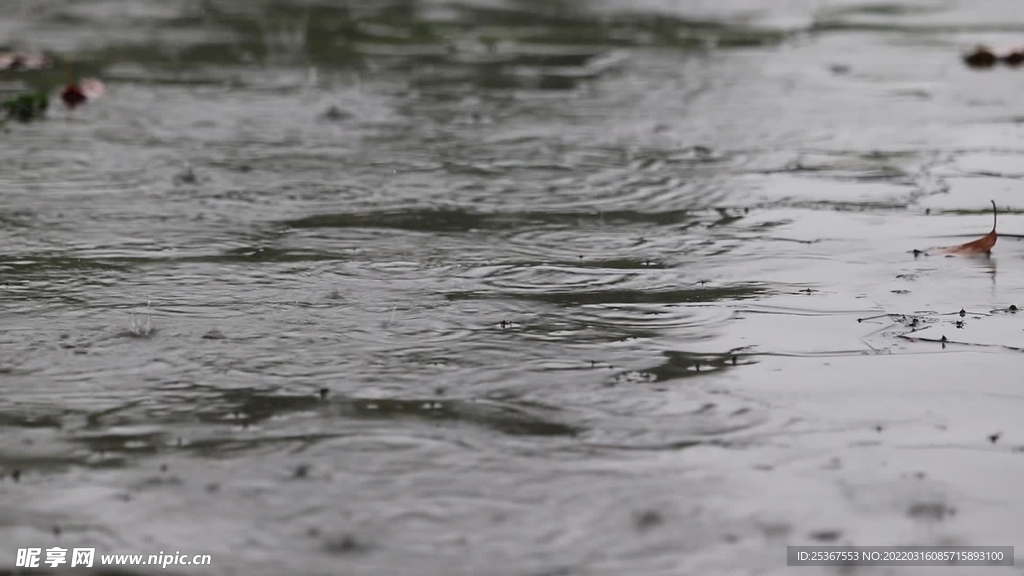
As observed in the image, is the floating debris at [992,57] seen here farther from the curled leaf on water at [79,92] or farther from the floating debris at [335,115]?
the curled leaf on water at [79,92]

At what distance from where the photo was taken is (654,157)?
21.6ft

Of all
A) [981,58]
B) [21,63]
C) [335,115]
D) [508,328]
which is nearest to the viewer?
[508,328]

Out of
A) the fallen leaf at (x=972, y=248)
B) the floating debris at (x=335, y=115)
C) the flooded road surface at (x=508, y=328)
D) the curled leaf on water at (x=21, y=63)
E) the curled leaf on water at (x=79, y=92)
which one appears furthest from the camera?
the curled leaf on water at (x=21, y=63)

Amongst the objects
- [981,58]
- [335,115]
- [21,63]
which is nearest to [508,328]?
[335,115]

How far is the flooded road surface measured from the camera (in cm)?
283

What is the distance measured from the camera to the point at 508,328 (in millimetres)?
3988

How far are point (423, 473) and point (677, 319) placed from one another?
1.28 m

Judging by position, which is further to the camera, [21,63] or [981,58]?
[981,58]

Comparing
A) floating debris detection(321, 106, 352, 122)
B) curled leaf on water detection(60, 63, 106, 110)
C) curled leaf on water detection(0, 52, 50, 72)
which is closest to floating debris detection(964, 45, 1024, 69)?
floating debris detection(321, 106, 352, 122)

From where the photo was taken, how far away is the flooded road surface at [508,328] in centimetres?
283

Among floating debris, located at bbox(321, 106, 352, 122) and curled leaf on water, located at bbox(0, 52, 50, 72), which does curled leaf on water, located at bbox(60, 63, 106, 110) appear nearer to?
curled leaf on water, located at bbox(0, 52, 50, 72)

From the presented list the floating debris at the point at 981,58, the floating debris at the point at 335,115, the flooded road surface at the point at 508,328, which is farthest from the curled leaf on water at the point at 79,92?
the floating debris at the point at 981,58

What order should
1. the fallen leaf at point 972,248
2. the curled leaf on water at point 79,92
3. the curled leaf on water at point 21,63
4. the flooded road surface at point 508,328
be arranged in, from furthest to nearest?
the curled leaf on water at point 21,63 < the curled leaf on water at point 79,92 < the fallen leaf at point 972,248 < the flooded road surface at point 508,328

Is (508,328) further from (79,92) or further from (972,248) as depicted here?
(79,92)
